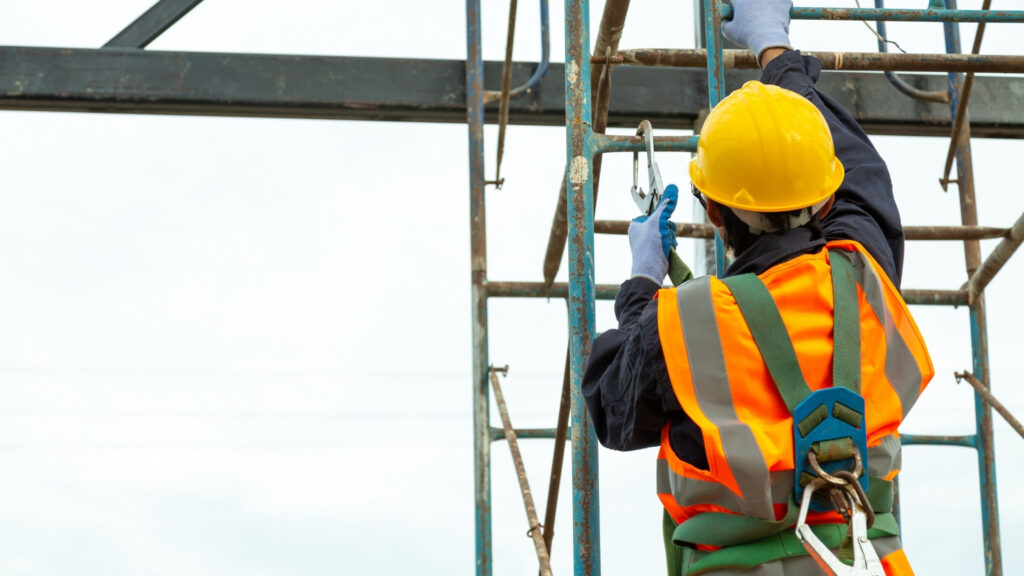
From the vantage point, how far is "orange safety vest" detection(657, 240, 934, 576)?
8.44 ft

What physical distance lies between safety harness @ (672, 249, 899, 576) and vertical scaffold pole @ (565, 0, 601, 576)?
850 millimetres

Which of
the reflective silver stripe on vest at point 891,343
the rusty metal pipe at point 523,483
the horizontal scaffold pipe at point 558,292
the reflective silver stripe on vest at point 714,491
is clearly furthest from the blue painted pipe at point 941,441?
the reflective silver stripe on vest at point 714,491

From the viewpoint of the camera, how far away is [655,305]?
2746mm

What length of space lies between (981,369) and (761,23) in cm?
337

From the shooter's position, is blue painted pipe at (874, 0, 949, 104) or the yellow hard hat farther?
blue painted pipe at (874, 0, 949, 104)

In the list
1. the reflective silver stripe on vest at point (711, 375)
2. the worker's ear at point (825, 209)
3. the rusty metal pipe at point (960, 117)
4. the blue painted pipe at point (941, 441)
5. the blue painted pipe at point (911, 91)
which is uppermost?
the blue painted pipe at point (911, 91)

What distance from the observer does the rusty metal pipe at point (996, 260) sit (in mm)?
5703

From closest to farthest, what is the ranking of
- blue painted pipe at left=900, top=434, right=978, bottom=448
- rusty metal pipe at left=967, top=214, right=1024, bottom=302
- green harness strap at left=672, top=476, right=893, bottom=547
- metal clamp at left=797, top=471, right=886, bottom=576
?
metal clamp at left=797, top=471, right=886, bottom=576 < green harness strap at left=672, top=476, right=893, bottom=547 < rusty metal pipe at left=967, top=214, right=1024, bottom=302 < blue painted pipe at left=900, top=434, right=978, bottom=448

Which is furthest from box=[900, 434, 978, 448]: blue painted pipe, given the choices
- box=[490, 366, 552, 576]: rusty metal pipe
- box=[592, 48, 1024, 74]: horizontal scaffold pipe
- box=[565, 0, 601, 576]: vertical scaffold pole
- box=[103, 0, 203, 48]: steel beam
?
box=[103, 0, 203, 48]: steel beam

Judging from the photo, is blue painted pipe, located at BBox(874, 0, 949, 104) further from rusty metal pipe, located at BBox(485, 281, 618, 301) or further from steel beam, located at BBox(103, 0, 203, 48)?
steel beam, located at BBox(103, 0, 203, 48)

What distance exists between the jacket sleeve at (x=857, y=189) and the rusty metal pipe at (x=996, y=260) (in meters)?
2.61

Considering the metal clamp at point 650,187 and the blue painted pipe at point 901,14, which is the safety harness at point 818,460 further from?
the blue painted pipe at point 901,14

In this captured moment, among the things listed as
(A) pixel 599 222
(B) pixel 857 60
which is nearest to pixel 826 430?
(B) pixel 857 60

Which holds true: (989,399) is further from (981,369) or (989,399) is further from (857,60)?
(857,60)
